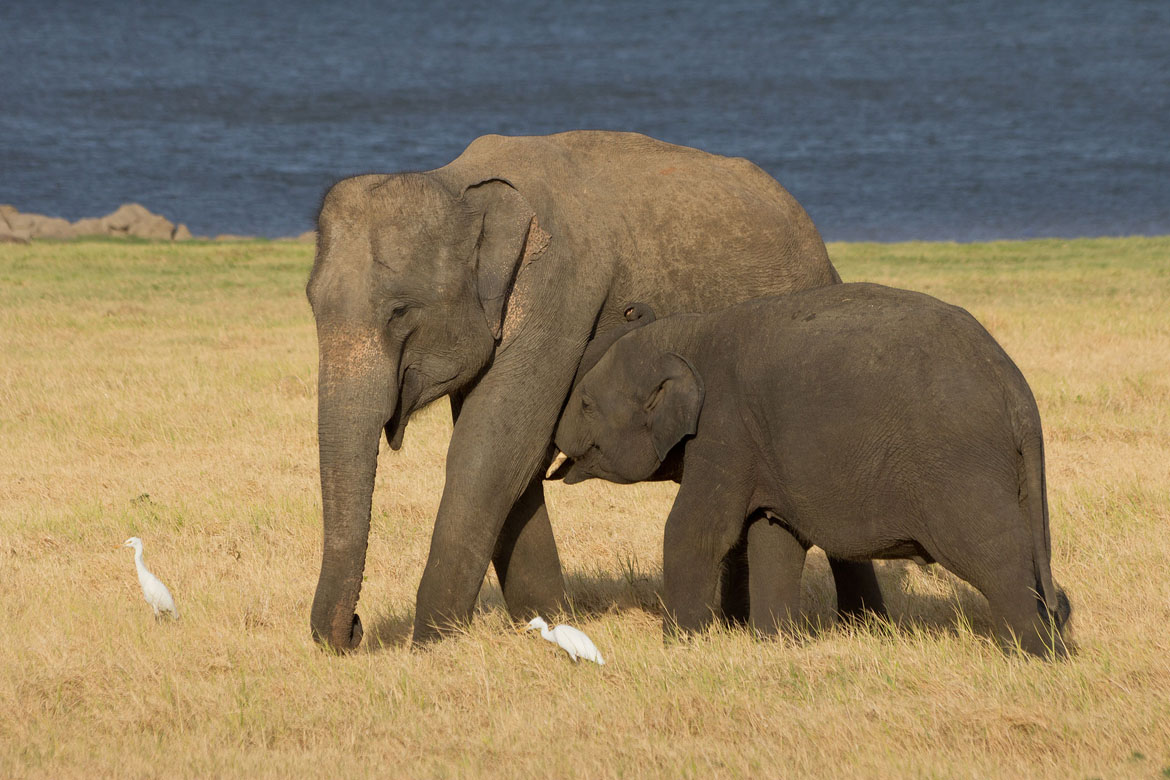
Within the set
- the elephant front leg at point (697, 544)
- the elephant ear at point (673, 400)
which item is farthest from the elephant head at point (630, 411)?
the elephant front leg at point (697, 544)

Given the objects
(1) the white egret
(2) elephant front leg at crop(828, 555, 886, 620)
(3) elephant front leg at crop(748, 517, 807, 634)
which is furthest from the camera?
(2) elephant front leg at crop(828, 555, 886, 620)

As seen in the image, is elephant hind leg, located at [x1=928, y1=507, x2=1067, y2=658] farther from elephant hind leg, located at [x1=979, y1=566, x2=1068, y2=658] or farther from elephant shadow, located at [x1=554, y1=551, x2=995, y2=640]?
elephant shadow, located at [x1=554, y1=551, x2=995, y2=640]

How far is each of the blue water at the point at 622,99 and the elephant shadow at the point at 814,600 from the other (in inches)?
1670

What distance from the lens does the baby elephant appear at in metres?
6.88

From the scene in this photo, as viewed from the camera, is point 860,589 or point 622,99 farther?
point 622,99

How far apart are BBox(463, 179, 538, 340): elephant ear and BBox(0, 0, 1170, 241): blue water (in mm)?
44918

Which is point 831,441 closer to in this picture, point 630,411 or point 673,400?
point 673,400

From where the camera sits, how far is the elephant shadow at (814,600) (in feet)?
27.9

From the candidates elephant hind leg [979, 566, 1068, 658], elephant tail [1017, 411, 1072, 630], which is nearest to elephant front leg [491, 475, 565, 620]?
elephant hind leg [979, 566, 1068, 658]

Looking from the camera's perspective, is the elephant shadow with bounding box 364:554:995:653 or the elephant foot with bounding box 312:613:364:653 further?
the elephant shadow with bounding box 364:554:995:653

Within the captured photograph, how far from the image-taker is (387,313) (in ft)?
23.3

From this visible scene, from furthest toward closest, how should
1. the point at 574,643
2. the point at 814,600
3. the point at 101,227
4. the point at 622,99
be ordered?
the point at 622,99
the point at 101,227
the point at 814,600
the point at 574,643

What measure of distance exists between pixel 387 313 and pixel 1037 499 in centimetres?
291

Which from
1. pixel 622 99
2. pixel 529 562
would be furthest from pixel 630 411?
pixel 622 99
